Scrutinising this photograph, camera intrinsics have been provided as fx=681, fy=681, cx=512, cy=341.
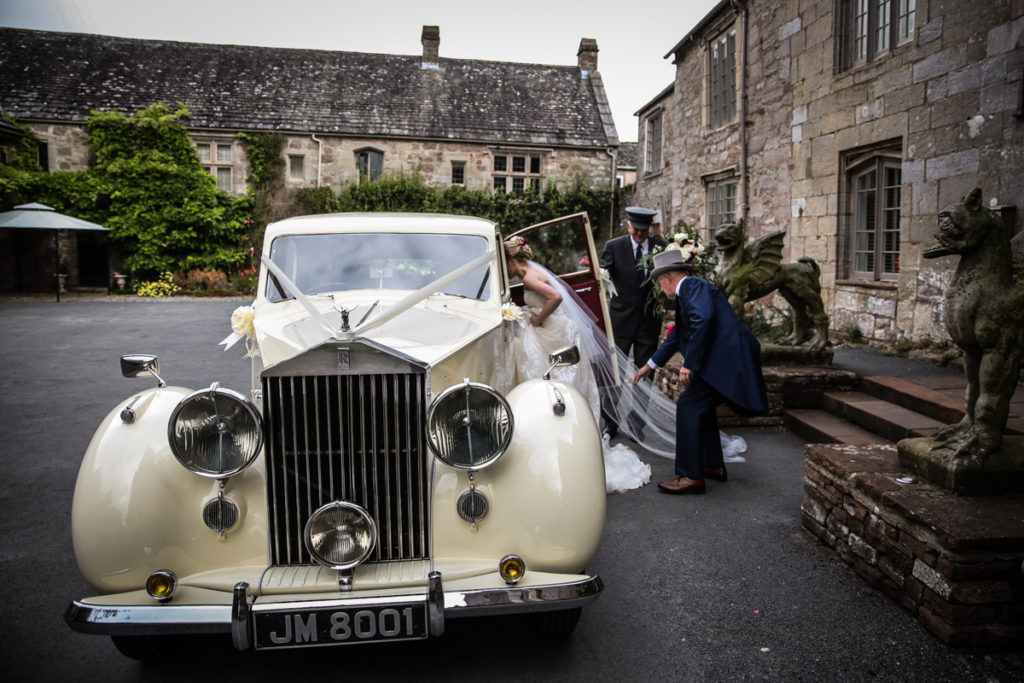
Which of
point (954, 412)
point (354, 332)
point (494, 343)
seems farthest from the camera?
point (954, 412)

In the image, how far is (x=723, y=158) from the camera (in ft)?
43.8

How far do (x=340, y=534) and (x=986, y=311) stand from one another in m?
3.03

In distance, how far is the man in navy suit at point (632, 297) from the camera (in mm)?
6211

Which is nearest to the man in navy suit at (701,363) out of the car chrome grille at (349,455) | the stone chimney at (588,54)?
the car chrome grille at (349,455)

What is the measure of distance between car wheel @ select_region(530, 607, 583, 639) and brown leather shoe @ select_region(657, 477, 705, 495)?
201 centimetres

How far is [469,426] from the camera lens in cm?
267

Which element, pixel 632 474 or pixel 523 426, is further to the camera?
pixel 632 474

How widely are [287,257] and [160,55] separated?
2383 centimetres

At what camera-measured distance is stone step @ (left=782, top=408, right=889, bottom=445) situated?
5395mm

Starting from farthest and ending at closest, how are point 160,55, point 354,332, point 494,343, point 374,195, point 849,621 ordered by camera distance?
point 160,55 → point 374,195 → point 494,343 → point 849,621 → point 354,332

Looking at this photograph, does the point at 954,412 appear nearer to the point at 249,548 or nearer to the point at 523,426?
the point at 523,426

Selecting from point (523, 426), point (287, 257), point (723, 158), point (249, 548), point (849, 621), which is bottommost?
point (849, 621)

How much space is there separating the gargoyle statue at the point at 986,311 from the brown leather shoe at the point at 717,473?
1848mm

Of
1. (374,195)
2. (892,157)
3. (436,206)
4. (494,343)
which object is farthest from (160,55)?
(494,343)
